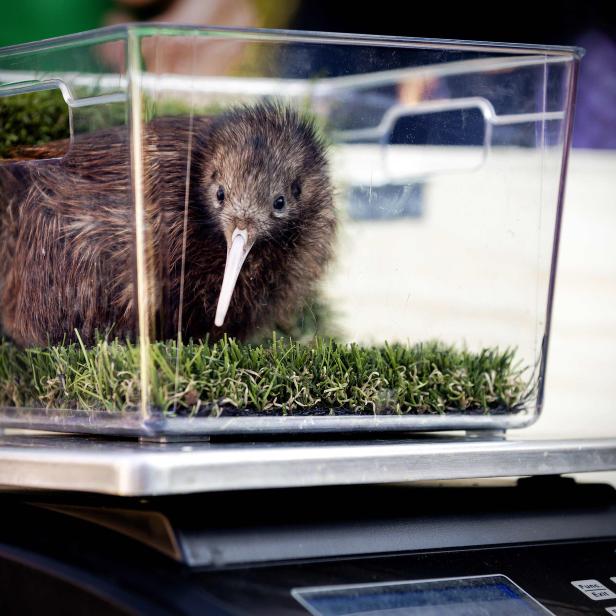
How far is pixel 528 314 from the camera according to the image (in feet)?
3.32

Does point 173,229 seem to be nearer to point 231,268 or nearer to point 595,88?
point 231,268

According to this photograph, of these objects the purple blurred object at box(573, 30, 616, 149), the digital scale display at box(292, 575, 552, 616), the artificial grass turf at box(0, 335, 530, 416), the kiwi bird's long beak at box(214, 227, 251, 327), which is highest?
the purple blurred object at box(573, 30, 616, 149)

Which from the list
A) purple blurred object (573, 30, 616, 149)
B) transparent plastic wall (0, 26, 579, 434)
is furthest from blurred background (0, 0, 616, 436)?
transparent plastic wall (0, 26, 579, 434)

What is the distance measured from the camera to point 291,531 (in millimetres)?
728

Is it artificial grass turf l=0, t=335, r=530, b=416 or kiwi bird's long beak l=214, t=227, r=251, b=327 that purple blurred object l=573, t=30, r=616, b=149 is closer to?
artificial grass turf l=0, t=335, r=530, b=416

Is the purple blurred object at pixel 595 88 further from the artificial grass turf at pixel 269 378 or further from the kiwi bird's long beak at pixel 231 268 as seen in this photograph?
the kiwi bird's long beak at pixel 231 268

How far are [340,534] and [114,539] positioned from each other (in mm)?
176

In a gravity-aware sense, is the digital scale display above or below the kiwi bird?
below

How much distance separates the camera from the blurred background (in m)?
2.35

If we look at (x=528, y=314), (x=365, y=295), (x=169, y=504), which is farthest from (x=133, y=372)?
(x=528, y=314)

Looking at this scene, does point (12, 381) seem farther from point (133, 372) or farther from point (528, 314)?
point (528, 314)

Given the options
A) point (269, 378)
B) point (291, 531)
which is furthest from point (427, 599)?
point (269, 378)

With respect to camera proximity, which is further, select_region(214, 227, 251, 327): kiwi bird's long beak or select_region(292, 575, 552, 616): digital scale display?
select_region(214, 227, 251, 327): kiwi bird's long beak

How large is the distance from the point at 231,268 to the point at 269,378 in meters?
0.10
